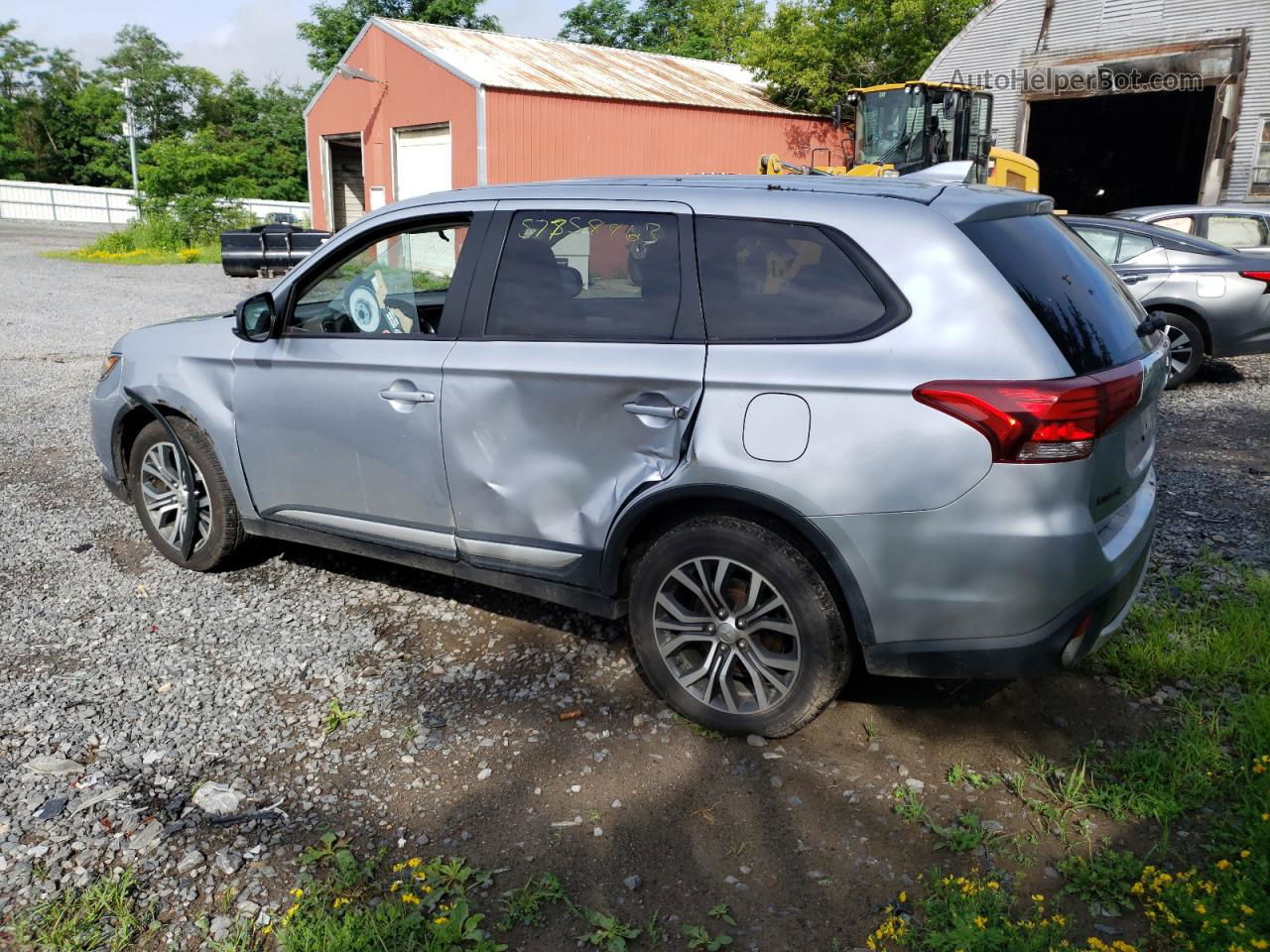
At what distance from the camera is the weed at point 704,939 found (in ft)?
8.27

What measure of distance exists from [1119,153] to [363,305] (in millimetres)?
27958

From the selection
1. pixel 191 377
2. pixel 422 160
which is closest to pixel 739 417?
pixel 191 377

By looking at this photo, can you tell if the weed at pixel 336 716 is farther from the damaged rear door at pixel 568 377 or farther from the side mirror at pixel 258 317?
the side mirror at pixel 258 317

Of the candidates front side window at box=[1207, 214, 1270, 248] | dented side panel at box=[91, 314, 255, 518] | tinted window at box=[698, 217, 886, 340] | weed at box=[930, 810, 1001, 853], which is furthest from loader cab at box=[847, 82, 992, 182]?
weed at box=[930, 810, 1001, 853]

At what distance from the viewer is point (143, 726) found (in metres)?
3.52

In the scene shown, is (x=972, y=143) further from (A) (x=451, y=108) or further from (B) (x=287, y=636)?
(B) (x=287, y=636)

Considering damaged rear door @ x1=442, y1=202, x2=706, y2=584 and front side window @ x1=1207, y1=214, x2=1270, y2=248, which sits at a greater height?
front side window @ x1=1207, y1=214, x2=1270, y2=248

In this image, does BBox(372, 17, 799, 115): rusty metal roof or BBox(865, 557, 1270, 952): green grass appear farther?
BBox(372, 17, 799, 115): rusty metal roof

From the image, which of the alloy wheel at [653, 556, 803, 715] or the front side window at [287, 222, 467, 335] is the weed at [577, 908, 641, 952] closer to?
the alloy wheel at [653, 556, 803, 715]

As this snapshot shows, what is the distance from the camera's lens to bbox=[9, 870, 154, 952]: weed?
2502 mm

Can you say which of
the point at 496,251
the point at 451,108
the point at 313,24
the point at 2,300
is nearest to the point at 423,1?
the point at 313,24

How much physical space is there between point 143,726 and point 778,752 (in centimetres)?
223

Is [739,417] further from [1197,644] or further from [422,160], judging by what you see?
[422,160]

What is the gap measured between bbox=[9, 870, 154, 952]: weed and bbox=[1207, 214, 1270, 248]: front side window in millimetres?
11776
